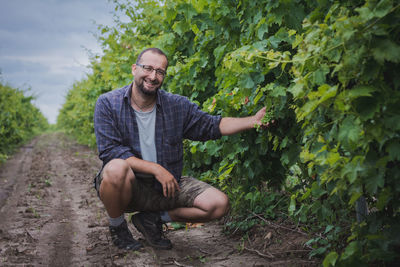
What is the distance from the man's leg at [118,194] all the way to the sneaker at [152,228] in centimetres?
12

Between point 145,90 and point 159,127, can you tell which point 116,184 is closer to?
point 159,127

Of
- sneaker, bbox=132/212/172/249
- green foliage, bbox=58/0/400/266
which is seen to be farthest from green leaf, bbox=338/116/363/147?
sneaker, bbox=132/212/172/249

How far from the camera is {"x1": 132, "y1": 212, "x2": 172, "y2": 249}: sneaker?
140 inches

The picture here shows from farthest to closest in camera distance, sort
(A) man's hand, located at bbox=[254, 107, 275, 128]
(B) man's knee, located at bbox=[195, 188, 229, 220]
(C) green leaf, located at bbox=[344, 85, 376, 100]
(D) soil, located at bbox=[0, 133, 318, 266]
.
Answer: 1. (B) man's knee, located at bbox=[195, 188, 229, 220]
2. (D) soil, located at bbox=[0, 133, 318, 266]
3. (A) man's hand, located at bbox=[254, 107, 275, 128]
4. (C) green leaf, located at bbox=[344, 85, 376, 100]

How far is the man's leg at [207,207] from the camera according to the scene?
346 cm

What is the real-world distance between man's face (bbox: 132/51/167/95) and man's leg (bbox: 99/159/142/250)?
718 mm

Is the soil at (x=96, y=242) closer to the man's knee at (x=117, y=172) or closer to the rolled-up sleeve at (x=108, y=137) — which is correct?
the man's knee at (x=117, y=172)

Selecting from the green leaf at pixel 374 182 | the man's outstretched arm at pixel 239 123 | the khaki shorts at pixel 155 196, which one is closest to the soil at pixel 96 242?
the khaki shorts at pixel 155 196

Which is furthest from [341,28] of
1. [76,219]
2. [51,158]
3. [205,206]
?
[51,158]

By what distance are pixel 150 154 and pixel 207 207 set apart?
0.72 metres

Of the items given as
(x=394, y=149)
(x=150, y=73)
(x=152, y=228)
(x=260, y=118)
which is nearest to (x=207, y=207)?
(x=152, y=228)

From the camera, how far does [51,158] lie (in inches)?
481

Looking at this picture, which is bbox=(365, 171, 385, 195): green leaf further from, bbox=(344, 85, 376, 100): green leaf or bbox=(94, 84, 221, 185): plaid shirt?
bbox=(94, 84, 221, 185): plaid shirt

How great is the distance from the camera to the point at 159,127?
12.0 ft
